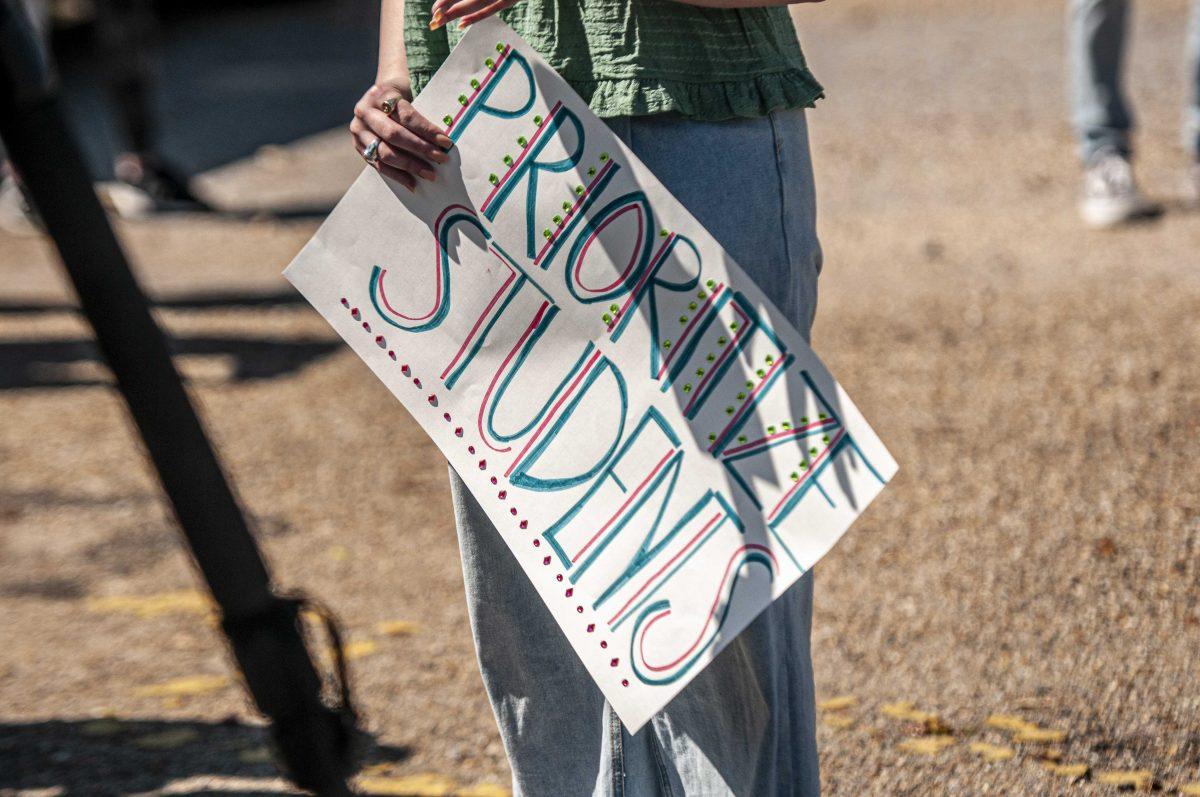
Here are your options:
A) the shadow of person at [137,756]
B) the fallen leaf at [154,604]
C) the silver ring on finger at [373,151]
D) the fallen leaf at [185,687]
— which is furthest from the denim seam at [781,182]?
the fallen leaf at [154,604]

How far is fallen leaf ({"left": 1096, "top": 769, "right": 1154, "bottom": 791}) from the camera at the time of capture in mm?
2455

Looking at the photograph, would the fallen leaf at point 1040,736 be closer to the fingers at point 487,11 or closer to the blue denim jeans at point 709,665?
the blue denim jeans at point 709,665

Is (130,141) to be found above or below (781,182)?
below

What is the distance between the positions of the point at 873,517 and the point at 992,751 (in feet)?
4.00

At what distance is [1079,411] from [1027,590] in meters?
1.10

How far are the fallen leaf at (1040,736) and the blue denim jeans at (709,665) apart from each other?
0.88 m

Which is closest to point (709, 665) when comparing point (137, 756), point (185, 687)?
point (137, 756)

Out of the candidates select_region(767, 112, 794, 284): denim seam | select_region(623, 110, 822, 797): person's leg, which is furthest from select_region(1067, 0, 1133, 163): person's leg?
select_region(767, 112, 794, 284): denim seam

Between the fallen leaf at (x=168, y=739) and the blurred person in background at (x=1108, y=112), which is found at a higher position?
the fallen leaf at (x=168, y=739)

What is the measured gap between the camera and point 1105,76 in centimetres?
571

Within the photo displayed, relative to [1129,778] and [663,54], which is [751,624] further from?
[1129,778]

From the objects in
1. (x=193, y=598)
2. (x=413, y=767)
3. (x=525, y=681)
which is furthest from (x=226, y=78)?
(x=525, y=681)

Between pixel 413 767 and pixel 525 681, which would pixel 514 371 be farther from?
pixel 413 767

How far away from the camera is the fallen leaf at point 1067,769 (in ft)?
8.19
